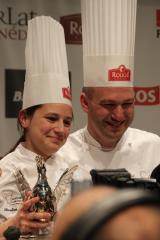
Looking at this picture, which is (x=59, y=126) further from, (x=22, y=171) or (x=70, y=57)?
(x=70, y=57)

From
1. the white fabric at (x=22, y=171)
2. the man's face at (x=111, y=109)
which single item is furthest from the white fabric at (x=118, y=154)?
the white fabric at (x=22, y=171)

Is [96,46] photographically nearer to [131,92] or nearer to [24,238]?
[131,92]

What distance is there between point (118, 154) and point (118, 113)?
0.18 metres

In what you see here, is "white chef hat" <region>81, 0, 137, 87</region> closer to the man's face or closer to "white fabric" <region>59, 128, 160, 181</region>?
the man's face

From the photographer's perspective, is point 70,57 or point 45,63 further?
point 70,57

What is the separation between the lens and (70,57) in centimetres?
216

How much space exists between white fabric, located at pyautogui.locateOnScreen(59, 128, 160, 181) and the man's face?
79mm

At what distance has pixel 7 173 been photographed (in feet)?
3.37

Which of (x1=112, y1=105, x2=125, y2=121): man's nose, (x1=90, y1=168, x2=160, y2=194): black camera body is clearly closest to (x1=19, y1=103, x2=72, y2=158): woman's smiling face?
(x1=112, y1=105, x2=125, y2=121): man's nose

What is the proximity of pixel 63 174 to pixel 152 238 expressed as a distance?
2.70 feet

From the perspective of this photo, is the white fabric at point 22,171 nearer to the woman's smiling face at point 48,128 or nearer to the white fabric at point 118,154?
the woman's smiling face at point 48,128

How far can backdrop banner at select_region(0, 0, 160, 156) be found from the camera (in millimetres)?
2078

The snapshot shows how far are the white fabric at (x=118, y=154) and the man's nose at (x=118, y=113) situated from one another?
155 mm

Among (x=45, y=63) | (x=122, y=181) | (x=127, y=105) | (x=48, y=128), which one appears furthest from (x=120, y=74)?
(x=122, y=181)
